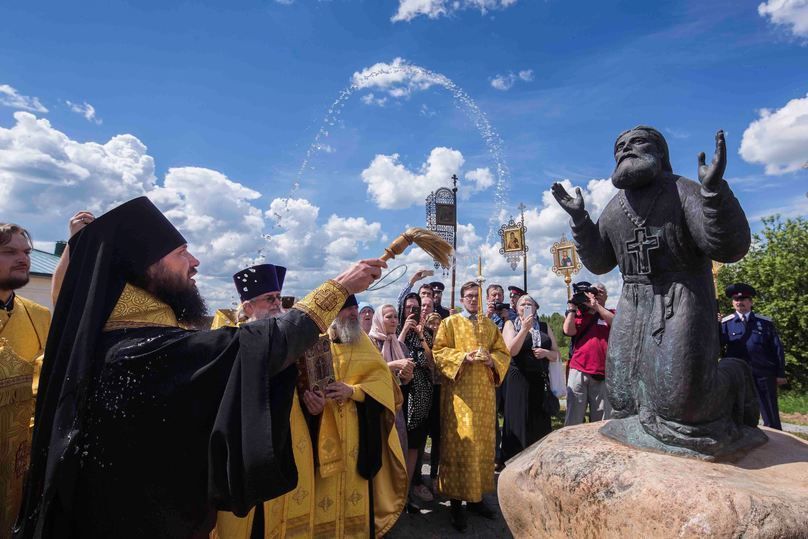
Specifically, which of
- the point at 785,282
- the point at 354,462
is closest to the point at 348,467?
the point at 354,462

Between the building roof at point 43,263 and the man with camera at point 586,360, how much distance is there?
47.5 ft

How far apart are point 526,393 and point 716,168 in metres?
4.01

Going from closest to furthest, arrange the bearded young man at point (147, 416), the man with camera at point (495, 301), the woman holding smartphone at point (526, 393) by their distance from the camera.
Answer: the bearded young man at point (147, 416) < the woman holding smartphone at point (526, 393) < the man with camera at point (495, 301)

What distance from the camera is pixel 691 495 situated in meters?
2.56

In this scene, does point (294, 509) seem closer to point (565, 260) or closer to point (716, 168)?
point (716, 168)

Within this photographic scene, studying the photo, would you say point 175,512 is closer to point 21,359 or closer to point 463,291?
point 21,359

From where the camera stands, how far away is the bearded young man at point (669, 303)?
3.14 m

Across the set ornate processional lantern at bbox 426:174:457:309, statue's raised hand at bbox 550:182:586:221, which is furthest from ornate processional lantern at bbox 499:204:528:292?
statue's raised hand at bbox 550:182:586:221

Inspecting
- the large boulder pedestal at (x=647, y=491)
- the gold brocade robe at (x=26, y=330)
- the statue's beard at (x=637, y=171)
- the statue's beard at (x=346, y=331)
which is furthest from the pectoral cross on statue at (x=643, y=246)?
the gold brocade robe at (x=26, y=330)

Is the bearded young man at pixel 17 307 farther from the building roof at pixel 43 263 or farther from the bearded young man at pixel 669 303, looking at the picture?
→ the building roof at pixel 43 263

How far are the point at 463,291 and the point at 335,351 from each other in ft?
6.48

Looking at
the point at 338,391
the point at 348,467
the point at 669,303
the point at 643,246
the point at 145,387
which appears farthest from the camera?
the point at 348,467

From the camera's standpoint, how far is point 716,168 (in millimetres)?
2938

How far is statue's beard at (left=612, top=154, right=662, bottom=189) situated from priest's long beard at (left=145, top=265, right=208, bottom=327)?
9.90 feet
